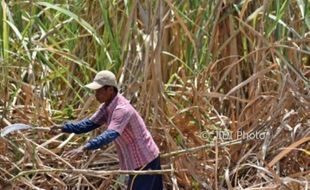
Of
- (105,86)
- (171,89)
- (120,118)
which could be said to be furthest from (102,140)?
(171,89)

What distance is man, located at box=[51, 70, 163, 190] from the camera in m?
3.38

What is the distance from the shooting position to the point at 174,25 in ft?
13.8

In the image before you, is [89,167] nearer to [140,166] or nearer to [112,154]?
[112,154]

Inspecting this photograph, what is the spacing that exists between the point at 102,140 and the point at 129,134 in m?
0.23

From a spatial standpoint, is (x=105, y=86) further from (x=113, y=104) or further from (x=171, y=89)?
(x=171, y=89)

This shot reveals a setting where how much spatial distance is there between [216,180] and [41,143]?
2.63 feet

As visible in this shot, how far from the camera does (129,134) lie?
11.4 ft

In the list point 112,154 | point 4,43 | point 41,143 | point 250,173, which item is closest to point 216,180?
point 250,173

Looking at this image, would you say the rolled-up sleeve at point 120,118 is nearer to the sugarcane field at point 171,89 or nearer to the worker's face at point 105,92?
the worker's face at point 105,92

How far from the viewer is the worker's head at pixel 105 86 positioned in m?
3.39

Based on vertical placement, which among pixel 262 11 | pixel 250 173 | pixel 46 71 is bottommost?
pixel 250 173

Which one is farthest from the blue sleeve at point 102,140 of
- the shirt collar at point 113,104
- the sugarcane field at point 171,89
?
the sugarcane field at point 171,89

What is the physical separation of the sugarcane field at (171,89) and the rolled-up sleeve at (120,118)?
0.32 m

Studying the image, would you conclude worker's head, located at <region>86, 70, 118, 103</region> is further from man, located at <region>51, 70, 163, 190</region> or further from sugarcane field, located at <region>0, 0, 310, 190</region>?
sugarcane field, located at <region>0, 0, 310, 190</region>
